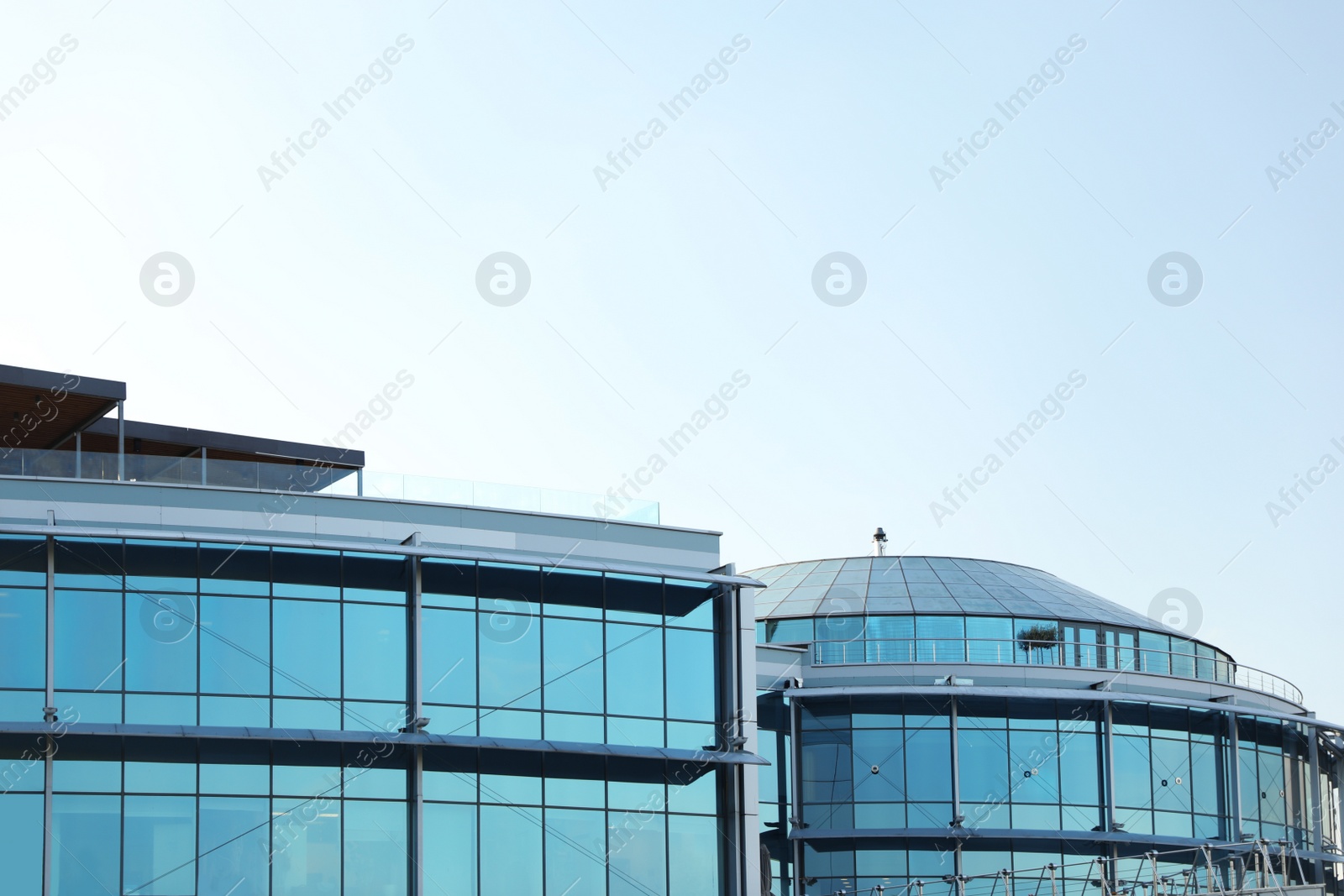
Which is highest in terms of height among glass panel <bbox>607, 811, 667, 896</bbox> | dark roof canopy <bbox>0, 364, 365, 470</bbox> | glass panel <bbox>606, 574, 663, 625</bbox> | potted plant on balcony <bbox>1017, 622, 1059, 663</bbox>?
dark roof canopy <bbox>0, 364, 365, 470</bbox>

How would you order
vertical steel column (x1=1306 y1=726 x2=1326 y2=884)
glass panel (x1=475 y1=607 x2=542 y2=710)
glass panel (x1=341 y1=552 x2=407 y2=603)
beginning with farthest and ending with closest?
vertical steel column (x1=1306 y1=726 x2=1326 y2=884) < glass panel (x1=475 y1=607 x2=542 y2=710) < glass panel (x1=341 y1=552 x2=407 y2=603)

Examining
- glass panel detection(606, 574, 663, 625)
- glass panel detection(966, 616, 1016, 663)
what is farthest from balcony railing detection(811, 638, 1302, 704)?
glass panel detection(606, 574, 663, 625)

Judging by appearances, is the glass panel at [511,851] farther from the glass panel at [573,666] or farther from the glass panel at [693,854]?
the glass panel at [693,854]

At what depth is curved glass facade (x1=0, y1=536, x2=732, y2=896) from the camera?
1302 inches

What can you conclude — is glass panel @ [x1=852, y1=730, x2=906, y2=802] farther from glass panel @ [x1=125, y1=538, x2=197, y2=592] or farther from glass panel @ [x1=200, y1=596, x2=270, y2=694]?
glass panel @ [x1=125, y1=538, x2=197, y2=592]

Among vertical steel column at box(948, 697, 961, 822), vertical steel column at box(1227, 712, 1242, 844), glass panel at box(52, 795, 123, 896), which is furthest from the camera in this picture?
vertical steel column at box(1227, 712, 1242, 844)

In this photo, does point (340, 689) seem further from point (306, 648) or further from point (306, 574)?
point (306, 574)

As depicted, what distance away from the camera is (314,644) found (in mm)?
35156

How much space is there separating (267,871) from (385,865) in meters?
2.39

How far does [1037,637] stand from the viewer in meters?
51.9

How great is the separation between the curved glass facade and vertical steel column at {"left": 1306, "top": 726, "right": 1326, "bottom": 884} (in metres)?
24.7

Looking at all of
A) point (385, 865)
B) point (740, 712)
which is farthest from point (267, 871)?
point (740, 712)

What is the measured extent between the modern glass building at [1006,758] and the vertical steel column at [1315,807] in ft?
3.75

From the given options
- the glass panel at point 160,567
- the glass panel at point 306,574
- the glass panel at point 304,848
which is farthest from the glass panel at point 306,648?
the glass panel at point 304,848
